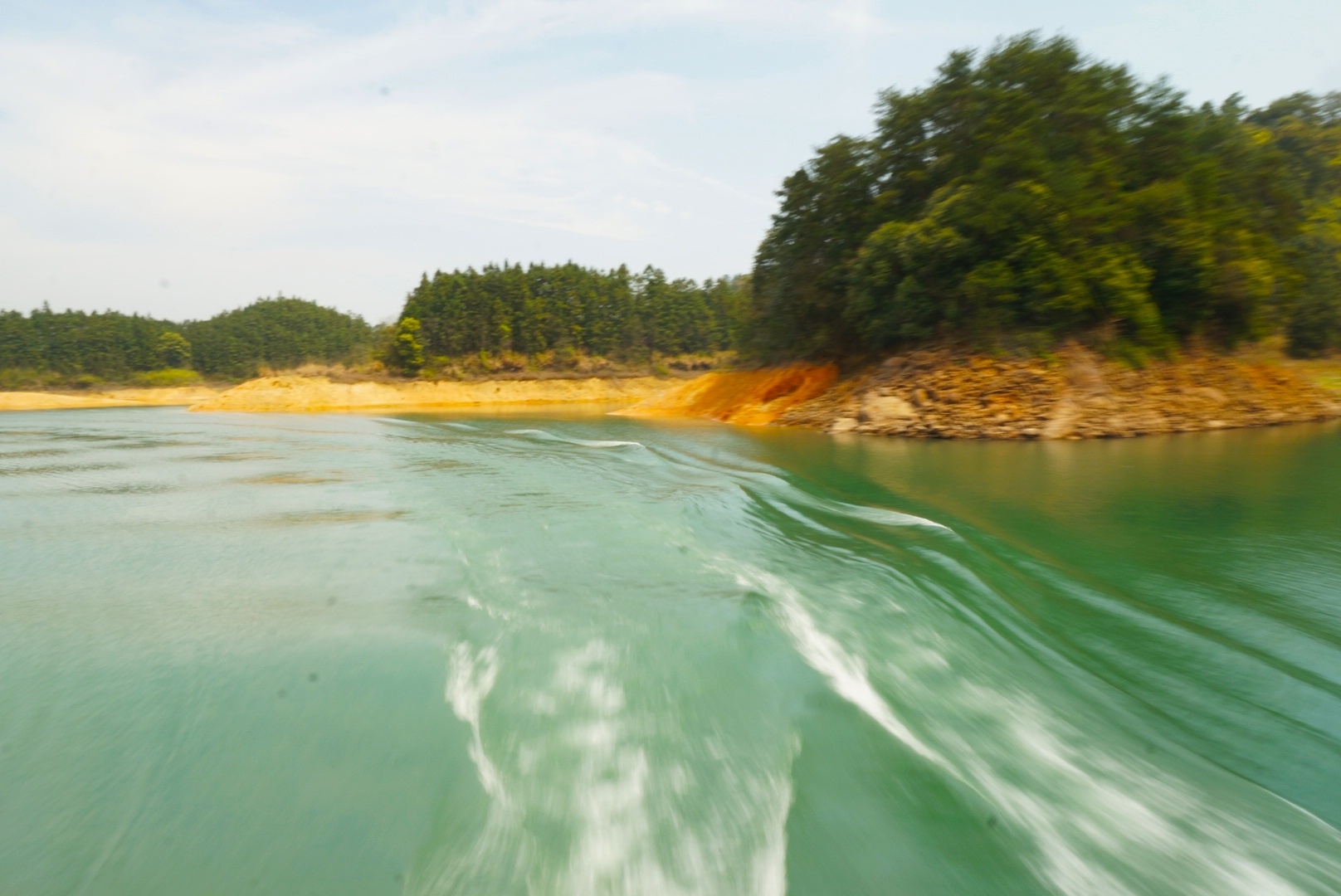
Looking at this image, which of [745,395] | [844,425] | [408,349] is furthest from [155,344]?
[844,425]

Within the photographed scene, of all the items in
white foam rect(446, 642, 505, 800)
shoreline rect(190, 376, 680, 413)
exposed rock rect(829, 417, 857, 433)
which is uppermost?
white foam rect(446, 642, 505, 800)

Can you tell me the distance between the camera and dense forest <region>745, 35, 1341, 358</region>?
22.3 m

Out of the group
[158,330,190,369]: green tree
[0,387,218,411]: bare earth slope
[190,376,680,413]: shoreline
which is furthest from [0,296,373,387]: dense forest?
[190,376,680,413]: shoreline

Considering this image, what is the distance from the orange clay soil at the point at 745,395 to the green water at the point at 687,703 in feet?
71.6

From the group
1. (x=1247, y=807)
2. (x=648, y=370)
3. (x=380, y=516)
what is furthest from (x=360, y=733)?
(x=648, y=370)

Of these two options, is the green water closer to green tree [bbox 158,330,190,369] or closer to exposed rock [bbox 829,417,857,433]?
exposed rock [bbox 829,417,857,433]

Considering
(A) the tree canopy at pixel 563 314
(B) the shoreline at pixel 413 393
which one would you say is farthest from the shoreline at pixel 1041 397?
(A) the tree canopy at pixel 563 314

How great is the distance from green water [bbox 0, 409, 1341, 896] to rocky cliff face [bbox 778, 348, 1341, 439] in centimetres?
1140

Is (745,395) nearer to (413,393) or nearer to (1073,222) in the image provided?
(1073,222)

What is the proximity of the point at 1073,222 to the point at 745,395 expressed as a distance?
53.6 feet

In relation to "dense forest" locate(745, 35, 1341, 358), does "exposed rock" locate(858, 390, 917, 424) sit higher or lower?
lower

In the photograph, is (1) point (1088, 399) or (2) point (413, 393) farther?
(2) point (413, 393)

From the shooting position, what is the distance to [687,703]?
14.5 ft

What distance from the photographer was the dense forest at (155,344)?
316 ft
